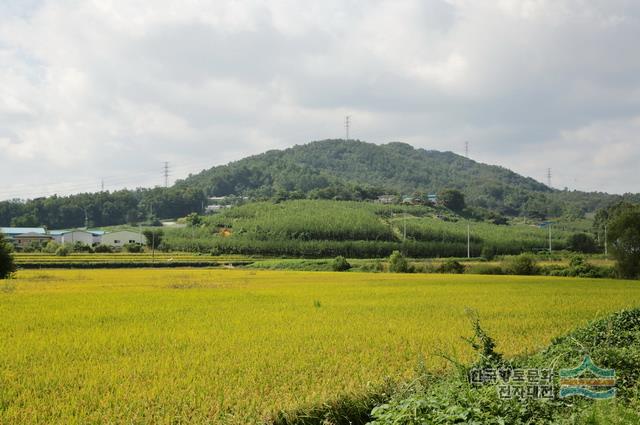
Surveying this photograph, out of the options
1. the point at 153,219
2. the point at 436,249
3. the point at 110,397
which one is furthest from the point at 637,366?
the point at 153,219

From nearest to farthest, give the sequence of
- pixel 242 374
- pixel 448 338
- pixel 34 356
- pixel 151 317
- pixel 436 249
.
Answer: pixel 242 374 < pixel 34 356 < pixel 448 338 < pixel 151 317 < pixel 436 249

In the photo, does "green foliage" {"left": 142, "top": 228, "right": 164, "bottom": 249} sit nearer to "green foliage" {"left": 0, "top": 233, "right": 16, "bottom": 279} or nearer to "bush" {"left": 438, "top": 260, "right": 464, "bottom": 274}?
"green foliage" {"left": 0, "top": 233, "right": 16, "bottom": 279}

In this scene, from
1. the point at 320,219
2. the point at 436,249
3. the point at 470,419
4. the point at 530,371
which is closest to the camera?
the point at 470,419

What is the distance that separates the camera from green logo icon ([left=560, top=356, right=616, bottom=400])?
24.6 ft

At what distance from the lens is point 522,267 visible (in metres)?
58.5

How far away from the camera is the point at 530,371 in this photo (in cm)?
831

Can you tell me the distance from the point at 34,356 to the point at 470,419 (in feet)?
32.4

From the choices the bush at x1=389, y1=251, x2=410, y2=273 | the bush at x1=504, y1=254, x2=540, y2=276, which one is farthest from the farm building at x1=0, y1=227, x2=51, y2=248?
the bush at x1=504, y1=254, x2=540, y2=276

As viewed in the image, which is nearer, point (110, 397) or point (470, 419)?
point (470, 419)

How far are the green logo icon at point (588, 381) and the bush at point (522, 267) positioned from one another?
5313 cm

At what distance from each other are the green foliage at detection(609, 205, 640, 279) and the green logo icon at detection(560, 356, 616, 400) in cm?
5174

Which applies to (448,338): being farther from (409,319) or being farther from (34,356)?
(34,356)

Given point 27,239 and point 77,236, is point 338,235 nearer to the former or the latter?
point 77,236

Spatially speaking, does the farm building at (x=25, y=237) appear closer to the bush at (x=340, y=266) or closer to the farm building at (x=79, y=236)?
the farm building at (x=79, y=236)
